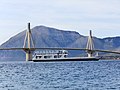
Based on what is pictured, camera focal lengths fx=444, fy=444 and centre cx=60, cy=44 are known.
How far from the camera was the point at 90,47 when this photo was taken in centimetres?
18988

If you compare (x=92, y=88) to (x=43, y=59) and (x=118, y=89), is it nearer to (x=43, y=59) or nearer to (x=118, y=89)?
(x=118, y=89)

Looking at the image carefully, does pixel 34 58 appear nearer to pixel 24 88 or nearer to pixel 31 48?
pixel 31 48

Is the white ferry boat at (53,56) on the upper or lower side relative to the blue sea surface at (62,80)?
upper

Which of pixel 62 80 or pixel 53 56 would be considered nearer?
pixel 62 80

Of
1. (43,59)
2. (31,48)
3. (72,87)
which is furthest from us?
(43,59)

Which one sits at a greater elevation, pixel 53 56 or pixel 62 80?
pixel 53 56

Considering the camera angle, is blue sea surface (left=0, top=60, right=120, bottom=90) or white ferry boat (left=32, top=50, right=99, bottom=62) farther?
white ferry boat (left=32, top=50, right=99, bottom=62)

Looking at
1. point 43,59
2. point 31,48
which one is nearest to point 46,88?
point 31,48

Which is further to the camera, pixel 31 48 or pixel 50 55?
pixel 50 55

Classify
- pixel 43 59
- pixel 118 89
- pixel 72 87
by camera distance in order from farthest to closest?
pixel 43 59 → pixel 72 87 → pixel 118 89

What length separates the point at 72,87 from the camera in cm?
4069

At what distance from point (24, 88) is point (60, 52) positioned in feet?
498

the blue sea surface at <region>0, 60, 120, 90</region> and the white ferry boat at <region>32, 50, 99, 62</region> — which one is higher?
the white ferry boat at <region>32, 50, 99, 62</region>

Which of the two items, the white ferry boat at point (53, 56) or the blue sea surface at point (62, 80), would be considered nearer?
the blue sea surface at point (62, 80)
